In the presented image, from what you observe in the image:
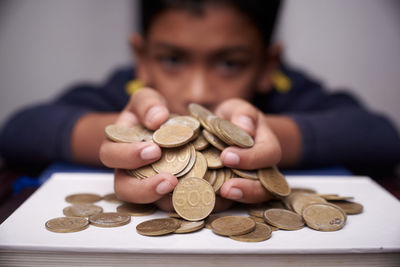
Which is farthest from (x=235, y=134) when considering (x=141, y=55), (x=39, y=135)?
(x=141, y=55)

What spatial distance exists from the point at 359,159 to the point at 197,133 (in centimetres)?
72

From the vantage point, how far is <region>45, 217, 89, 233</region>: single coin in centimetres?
58

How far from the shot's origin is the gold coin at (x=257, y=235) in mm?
554

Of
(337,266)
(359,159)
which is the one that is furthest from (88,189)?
(359,159)

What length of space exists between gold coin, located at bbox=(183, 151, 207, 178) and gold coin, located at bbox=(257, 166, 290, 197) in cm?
11

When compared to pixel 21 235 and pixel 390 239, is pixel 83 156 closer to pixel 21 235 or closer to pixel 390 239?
pixel 21 235

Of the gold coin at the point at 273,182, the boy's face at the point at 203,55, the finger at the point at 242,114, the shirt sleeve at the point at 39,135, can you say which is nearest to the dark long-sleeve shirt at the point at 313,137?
the shirt sleeve at the point at 39,135

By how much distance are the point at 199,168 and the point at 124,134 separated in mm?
187

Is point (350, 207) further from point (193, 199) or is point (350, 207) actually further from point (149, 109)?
point (149, 109)

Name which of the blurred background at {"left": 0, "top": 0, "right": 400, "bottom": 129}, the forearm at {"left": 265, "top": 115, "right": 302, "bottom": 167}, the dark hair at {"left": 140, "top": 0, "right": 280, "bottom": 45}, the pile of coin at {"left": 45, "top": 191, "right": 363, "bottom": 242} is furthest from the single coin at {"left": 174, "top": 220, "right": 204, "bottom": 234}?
the blurred background at {"left": 0, "top": 0, "right": 400, "bottom": 129}

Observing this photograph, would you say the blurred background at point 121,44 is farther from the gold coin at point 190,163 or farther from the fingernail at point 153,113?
the gold coin at point 190,163

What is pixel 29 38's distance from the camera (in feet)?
6.73

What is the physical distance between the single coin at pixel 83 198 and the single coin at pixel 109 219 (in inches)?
4.4

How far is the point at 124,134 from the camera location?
2.48 ft
